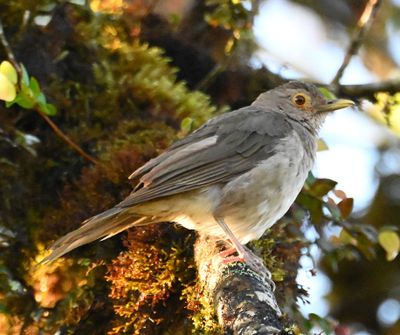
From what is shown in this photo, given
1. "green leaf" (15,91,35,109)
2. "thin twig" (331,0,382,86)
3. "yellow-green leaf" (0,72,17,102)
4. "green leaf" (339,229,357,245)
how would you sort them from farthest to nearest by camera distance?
"thin twig" (331,0,382,86), "green leaf" (339,229,357,245), "green leaf" (15,91,35,109), "yellow-green leaf" (0,72,17,102)

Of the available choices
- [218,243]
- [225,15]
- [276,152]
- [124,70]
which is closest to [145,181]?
[218,243]

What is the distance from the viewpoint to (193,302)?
11.1ft

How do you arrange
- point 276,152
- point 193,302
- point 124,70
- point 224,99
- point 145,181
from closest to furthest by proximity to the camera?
1. point 193,302
2. point 145,181
3. point 276,152
4. point 124,70
5. point 224,99

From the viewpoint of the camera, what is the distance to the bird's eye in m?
4.60

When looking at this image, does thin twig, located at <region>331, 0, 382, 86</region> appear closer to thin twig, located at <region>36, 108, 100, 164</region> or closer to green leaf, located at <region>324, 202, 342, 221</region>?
green leaf, located at <region>324, 202, 342, 221</region>

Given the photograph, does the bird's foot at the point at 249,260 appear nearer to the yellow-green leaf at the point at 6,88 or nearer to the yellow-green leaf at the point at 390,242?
the yellow-green leaf at the point at 390,242

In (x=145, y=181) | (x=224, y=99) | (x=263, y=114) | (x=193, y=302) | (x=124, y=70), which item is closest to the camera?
(x=193, y=302)

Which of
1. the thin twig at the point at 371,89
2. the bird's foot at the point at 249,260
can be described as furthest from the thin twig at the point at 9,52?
the thin twig at the point at 371,89

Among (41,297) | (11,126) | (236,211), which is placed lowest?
(41,297)

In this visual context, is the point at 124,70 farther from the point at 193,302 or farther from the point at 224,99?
the point at 193,302

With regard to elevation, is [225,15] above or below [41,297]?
above

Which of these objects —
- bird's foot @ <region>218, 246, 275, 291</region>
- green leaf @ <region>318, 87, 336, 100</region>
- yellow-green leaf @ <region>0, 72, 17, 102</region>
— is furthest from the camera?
green leaf @ <region>318, 87, 336, 100</region>

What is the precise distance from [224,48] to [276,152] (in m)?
1.53

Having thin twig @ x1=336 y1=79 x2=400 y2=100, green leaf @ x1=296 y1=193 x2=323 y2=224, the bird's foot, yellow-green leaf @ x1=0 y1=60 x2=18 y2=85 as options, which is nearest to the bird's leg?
the bird's foot
